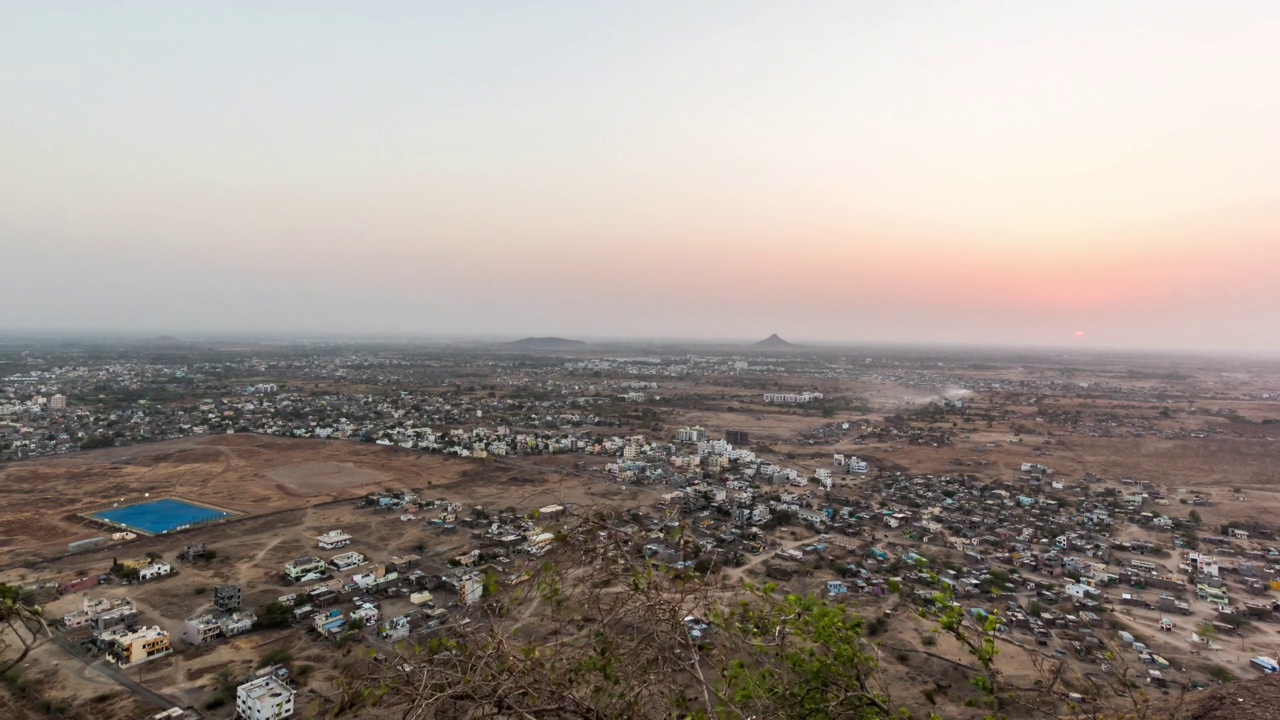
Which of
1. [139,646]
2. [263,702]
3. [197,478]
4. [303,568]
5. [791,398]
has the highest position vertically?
[791,398]

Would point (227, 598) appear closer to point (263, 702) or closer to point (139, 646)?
point (139, 646)

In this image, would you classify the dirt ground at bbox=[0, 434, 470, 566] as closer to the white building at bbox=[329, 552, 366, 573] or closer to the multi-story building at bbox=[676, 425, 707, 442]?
the white building at bbox=[329, 552, 366, 573]

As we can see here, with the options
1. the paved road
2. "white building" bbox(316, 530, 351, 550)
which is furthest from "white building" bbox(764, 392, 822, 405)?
the paved road

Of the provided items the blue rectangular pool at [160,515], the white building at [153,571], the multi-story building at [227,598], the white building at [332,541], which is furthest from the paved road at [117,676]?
the blue rectangular pool at [160,515]

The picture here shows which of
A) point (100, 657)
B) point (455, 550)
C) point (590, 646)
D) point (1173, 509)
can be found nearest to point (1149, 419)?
point (1173, 509)

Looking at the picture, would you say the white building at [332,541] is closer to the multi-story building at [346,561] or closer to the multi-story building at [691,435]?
the multi-story building at [346,561]

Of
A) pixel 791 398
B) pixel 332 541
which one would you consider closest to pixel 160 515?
pixel 332 541

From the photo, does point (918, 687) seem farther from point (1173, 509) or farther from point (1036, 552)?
point (1173, 509)
